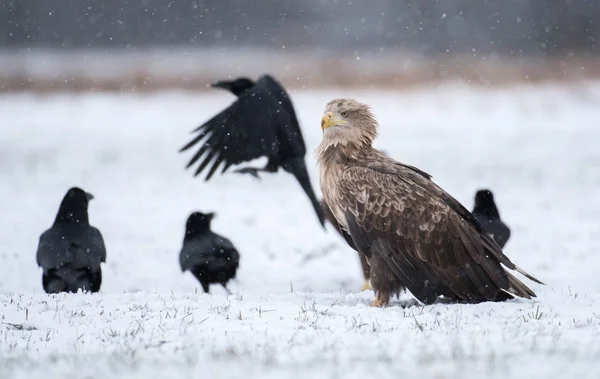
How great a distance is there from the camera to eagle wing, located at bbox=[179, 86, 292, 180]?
374 inches

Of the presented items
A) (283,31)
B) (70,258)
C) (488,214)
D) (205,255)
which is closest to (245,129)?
(205,255)

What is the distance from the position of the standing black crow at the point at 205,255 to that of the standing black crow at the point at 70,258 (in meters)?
1.03

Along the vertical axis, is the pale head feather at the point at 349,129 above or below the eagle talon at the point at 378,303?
above

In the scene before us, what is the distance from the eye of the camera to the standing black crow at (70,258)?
8.31 m

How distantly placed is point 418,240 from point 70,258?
3746 mm

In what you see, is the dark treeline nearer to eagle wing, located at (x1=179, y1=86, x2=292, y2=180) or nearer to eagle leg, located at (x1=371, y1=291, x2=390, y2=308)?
eagle wing, located at (x1=179, y1=86, x2=292, y2=180)

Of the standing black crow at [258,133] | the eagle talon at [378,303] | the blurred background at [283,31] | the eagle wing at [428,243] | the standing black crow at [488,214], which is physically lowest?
the eagle talon at [378,303]

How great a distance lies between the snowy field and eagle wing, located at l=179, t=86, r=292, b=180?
5.59 feet

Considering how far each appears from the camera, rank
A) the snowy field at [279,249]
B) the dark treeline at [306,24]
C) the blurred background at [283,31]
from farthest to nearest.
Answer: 1. the dark treeline at [306,24]
2. the blurred background at [283,31]
3. the snowy field at [279,249]

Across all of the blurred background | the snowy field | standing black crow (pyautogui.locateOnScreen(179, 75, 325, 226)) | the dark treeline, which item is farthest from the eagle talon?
the dark treeline

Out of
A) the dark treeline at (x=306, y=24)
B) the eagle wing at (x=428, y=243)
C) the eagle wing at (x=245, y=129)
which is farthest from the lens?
the dark treeline at (x=306, y=24)

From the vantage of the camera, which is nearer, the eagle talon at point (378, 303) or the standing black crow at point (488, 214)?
the eagle talon at point (378, 303)

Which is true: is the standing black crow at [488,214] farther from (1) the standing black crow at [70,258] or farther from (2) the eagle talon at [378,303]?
(1) the standing black crow at [70,258]

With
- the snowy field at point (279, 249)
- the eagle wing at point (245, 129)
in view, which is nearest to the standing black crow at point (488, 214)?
the snowy field at point (279, 249)
